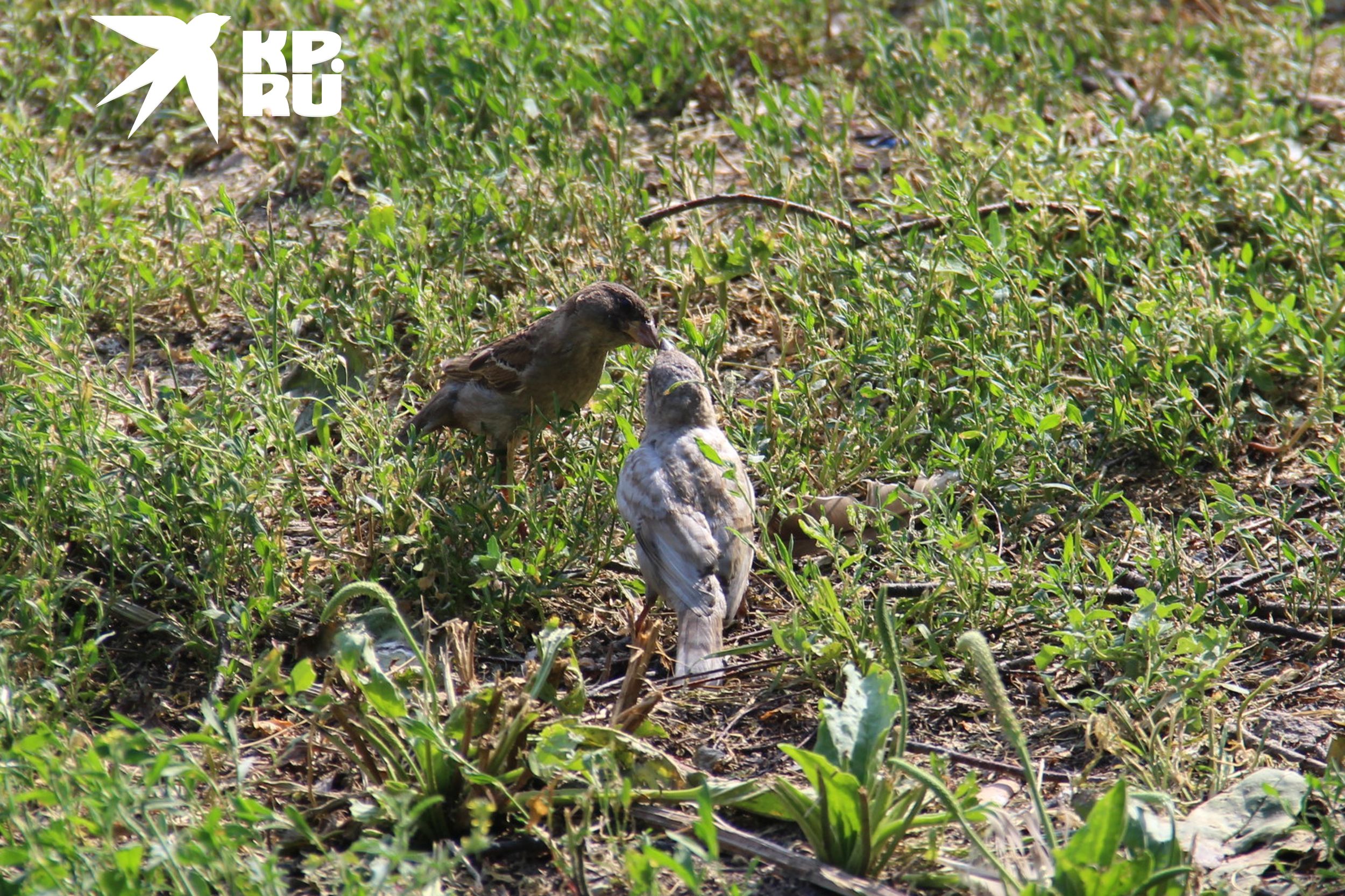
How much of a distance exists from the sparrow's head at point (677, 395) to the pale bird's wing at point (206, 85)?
336 centimetres

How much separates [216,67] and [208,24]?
318 millimetres

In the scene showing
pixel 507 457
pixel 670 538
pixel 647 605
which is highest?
pixel 670 538

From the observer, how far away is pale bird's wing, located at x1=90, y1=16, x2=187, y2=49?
7418 mm

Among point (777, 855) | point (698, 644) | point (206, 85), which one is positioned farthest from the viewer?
point (206, 85)

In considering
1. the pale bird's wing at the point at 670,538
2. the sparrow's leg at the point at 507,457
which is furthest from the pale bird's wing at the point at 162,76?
the pale bird's wing at the point at 670,538

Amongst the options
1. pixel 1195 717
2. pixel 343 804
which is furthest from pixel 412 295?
pixel 1195 717

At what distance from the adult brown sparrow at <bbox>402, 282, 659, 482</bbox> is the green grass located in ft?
0.48

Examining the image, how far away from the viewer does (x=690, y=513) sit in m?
4.37

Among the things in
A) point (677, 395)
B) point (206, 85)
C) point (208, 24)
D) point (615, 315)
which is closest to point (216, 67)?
point (206, 85)

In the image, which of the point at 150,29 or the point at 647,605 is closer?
the point at 647,605

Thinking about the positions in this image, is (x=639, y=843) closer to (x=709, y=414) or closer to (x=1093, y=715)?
(x=1093, y=715)

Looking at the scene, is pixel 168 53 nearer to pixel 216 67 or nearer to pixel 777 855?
pixel 216 67

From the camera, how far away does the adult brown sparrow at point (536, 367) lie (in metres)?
5.06

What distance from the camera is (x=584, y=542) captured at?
14.8 feet
